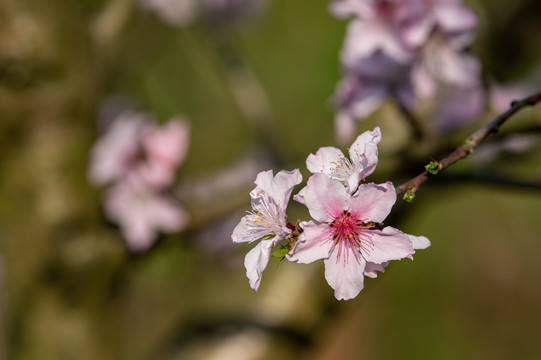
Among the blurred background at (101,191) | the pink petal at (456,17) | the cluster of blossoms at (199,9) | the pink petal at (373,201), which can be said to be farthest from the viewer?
the cluster of blossoms at (199,9)

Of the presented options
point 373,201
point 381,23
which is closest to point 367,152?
point 373,201

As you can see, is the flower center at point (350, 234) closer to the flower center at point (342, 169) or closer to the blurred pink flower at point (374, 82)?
the flower center at point (342, 169)

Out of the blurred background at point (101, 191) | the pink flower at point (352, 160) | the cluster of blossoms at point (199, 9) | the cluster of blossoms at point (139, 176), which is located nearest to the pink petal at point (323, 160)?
the pink flower at point (352, 160)

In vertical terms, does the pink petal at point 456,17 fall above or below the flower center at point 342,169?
above

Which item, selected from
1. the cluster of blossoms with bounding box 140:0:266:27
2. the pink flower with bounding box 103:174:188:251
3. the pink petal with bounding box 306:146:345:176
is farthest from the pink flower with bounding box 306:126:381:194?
the cluster of blossoms with bounding box 140:0:266:27

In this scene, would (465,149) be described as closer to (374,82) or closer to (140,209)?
(374,82)

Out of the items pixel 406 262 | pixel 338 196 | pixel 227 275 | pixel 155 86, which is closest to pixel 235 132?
pixel 155 86

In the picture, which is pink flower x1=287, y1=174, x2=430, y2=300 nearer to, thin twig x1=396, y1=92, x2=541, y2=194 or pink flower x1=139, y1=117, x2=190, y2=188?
thin twig x1=396, y1=92, x2=541, y2=194
